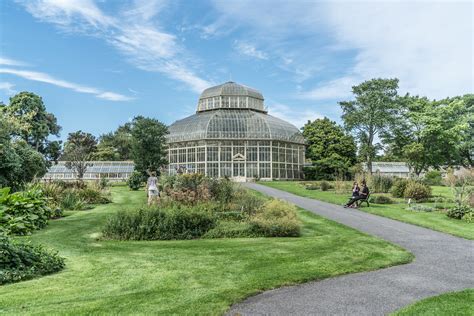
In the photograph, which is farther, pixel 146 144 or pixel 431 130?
pixel 431 130

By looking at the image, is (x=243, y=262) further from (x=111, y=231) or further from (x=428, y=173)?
(x=428, y=173)

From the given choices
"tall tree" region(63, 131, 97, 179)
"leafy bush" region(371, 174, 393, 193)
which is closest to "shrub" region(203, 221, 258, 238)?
"leafy bush" region(371, 174, 393, 193)

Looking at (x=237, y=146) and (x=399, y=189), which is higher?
(x=237, y=146)

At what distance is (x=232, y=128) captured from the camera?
164 feet

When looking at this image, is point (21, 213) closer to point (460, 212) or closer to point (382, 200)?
point (460, 212)

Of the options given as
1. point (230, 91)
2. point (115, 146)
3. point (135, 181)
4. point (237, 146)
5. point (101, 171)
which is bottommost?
point (135, 181)

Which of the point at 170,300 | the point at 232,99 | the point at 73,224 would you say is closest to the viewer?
the point at 170,300

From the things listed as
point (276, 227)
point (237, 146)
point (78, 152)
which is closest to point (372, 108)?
point (237, 146)

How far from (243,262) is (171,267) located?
4.65 feet

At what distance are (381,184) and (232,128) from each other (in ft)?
80.9

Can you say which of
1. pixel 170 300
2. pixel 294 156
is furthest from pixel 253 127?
pixel 170 300

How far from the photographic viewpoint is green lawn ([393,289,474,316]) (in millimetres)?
5328

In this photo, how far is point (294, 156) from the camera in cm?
5244

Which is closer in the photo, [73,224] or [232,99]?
[73,224]
